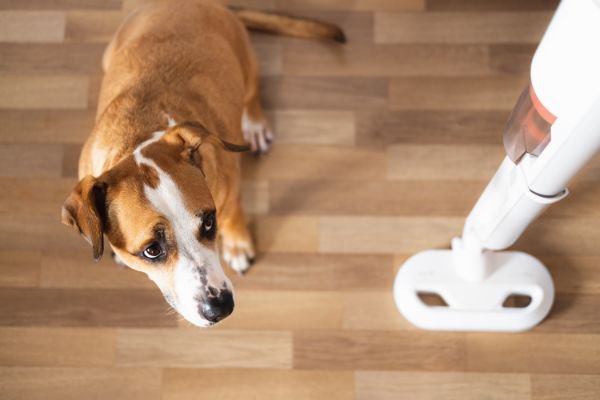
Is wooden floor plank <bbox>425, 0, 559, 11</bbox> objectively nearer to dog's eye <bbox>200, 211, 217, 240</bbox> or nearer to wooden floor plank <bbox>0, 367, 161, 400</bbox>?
dog's eye <bbox>200, 211, 217, 240</bbox>

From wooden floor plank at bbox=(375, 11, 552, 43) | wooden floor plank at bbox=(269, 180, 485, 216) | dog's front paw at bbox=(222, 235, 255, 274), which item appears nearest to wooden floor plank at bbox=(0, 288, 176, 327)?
dog's front paw at bbox=(222, 235, 255, 274)

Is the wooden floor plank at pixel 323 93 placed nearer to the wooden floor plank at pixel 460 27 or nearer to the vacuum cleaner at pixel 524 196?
the wooden floor plank at pixel 460 27

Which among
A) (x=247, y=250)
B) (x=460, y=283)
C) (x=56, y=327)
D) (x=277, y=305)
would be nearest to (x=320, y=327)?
(x=277, y=305)

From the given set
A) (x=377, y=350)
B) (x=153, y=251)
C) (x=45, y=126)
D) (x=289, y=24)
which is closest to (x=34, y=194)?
(x=45, y=126)

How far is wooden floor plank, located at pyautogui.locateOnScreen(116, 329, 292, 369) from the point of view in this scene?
99.1 inches

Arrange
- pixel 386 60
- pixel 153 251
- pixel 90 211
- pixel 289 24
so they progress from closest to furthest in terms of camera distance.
A: 1. pixel 90 211
2. pixel 153 251
3. pixel 289 24
4. pixel 386 60

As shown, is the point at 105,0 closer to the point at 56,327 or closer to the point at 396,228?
the point at 56,327

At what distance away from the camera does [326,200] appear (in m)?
2.74

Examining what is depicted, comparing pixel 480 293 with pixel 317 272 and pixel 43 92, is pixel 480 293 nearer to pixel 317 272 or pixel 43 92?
pixel 317 272

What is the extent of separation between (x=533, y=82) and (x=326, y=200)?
4.55 ft

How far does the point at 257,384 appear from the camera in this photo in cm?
250

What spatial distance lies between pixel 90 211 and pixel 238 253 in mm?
992

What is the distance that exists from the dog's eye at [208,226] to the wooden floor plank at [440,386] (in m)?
1.03

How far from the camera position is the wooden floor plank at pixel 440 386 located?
2475mm
